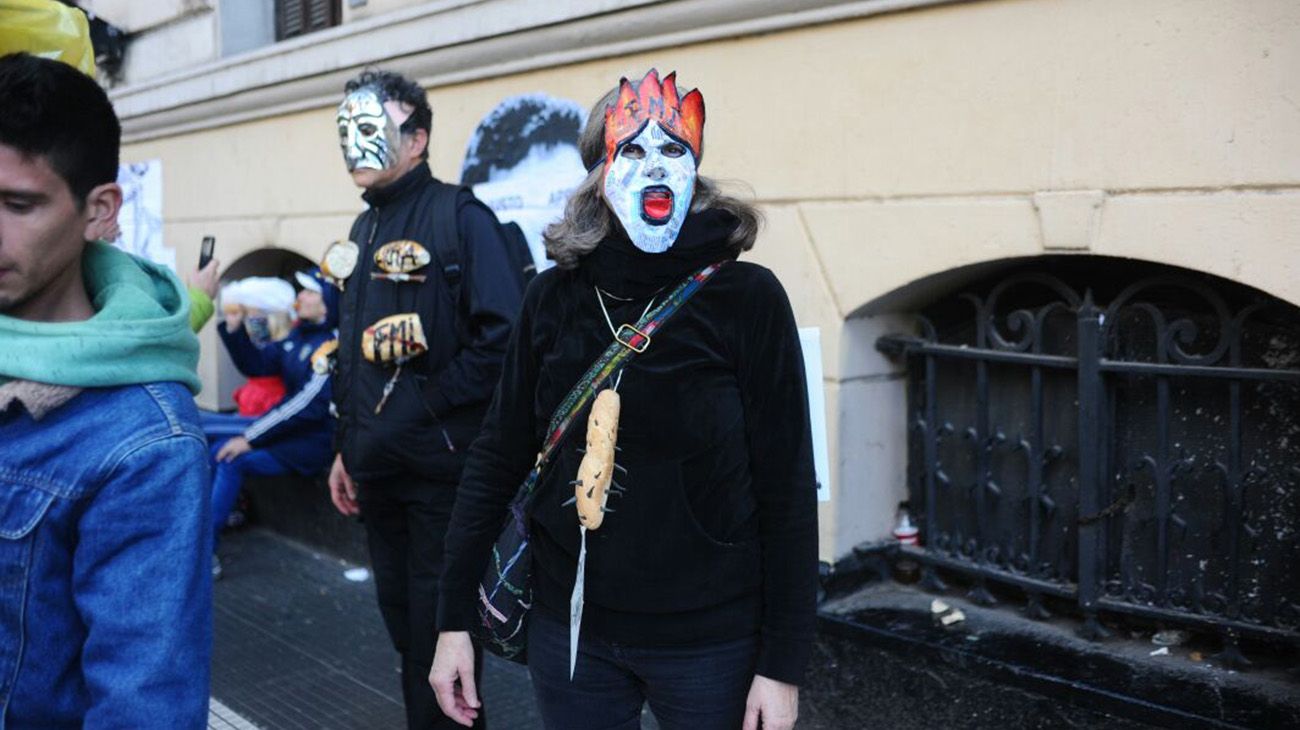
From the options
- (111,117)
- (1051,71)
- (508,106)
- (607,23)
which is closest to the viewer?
(111,117)

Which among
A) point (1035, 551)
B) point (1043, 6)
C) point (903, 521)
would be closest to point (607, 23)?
point (1043, 6)

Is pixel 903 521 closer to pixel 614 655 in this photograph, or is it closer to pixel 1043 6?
pixel 1043 6

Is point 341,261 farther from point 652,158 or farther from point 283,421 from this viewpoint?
point 283,421

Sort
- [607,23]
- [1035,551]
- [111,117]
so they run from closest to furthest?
[111,117] < [1035,551] < [607,23]

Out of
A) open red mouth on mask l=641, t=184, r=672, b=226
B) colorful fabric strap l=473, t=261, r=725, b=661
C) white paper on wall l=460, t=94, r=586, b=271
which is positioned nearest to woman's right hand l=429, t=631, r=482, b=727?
colorful fabric strap l=473, t=261, r=725, b=661

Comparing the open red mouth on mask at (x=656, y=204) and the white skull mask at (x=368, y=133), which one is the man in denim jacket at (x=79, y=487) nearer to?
the open red mouth on mask at (x=656, y=204)

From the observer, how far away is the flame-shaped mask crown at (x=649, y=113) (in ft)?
8.02

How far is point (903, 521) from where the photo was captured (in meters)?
4.40

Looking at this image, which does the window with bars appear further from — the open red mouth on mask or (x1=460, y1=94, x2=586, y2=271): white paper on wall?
the open red mouth on mask

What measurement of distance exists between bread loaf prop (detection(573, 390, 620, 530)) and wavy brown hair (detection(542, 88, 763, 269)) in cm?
33

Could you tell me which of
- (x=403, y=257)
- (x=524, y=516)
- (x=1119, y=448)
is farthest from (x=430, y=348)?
(x=1119, y=448)

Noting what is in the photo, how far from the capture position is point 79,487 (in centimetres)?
165

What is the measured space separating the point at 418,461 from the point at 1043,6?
7.56 ft

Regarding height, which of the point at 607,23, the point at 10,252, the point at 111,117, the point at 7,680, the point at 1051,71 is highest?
the point at 607,23
